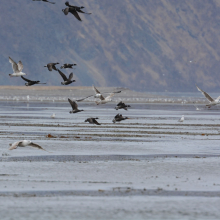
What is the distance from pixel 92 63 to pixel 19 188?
585 feet

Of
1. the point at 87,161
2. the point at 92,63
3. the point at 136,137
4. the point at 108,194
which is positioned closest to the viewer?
the point at 108,194

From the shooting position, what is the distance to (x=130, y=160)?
21.2m

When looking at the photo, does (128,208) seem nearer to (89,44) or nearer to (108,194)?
(108,194)

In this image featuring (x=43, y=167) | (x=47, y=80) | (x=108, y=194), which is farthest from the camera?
(x=47, y=80)

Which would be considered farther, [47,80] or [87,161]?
[47,80]

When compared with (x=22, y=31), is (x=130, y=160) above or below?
below

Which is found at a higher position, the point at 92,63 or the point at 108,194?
the point at 92,63

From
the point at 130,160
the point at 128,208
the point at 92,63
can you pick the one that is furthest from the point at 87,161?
the point at 92,63

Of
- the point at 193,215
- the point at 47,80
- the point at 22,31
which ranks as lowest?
the point at 193,215

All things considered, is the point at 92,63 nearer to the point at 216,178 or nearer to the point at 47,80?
the point at 47,80

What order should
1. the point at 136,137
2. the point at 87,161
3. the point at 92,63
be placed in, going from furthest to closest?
the point at 92,63 → the point at 136,137 → the point at 87,161

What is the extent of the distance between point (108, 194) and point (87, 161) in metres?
5.91

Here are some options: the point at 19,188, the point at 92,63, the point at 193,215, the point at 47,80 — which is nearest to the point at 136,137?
the point at 19,188

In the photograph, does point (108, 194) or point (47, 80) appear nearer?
point (108, 194)
